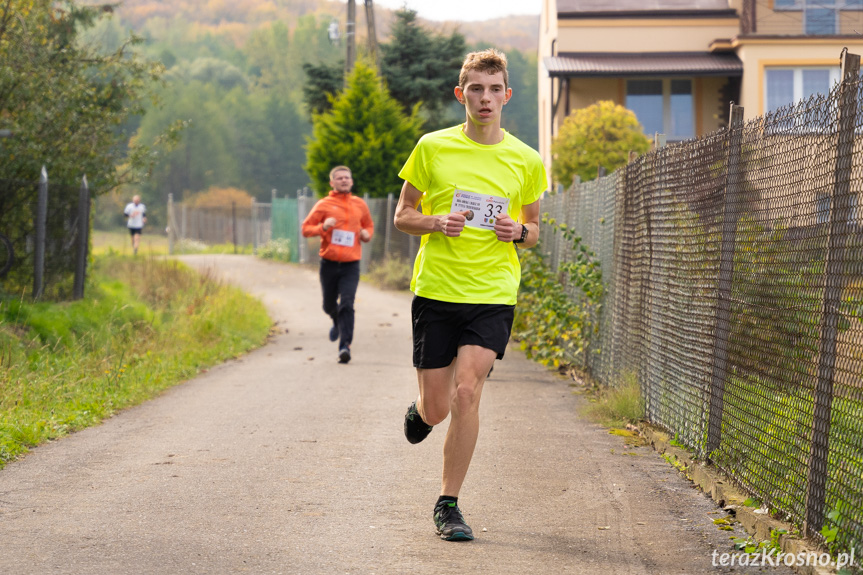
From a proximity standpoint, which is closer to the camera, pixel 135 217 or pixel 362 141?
pixel 135 217

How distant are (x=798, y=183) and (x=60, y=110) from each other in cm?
1130

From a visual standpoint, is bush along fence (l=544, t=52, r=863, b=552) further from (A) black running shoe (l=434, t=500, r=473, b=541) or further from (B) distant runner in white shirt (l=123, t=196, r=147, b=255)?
(B) distant runner in white shirt (l=123, t=196, r=147, b=255)

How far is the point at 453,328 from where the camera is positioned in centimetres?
506

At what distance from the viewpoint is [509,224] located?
4.95 metres

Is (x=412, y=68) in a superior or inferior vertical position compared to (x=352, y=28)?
superior

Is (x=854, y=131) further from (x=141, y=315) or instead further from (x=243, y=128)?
(x=243, y=128)

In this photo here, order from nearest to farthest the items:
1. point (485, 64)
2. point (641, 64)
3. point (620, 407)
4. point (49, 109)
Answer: point (485, 64) → point (620, 407) → point (49, 109) → point (641, 64)

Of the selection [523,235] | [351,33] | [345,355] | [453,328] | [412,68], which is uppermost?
[412,68]

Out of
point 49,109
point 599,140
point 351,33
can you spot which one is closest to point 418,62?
point 351,33

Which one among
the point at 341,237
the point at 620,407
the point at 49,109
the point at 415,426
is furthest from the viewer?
the point at 49,109

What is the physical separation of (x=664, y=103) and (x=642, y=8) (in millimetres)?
2774

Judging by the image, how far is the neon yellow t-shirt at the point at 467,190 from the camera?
5012 millimetres

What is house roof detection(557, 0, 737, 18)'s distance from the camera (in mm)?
30062

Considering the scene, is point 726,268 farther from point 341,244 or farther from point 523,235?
point 341,244
